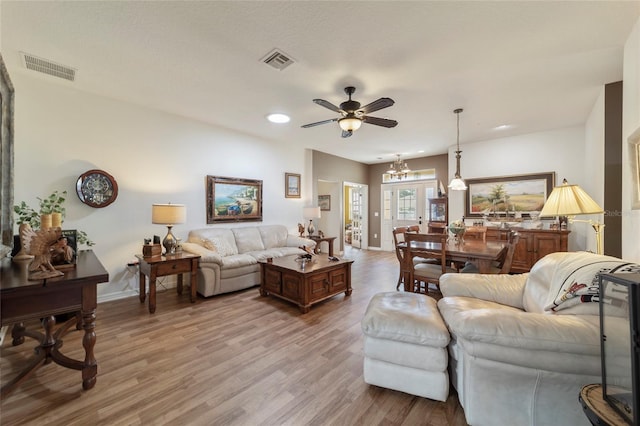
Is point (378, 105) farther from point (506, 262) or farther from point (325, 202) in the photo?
point (325, 202)

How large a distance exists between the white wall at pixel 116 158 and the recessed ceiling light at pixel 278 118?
42.9 inches

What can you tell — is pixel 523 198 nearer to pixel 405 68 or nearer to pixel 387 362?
pixel 405 68

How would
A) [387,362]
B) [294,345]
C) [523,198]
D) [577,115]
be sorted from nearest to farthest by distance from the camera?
[387,362]
[294,345]
[577,115]
[523,198]

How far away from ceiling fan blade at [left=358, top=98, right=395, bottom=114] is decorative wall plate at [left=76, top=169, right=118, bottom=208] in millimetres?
3493

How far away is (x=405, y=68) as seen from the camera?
268 centimetres

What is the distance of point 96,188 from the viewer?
3.39m

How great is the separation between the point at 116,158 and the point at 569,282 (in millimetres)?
5037

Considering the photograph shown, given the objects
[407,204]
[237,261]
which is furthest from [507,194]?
[237,261]

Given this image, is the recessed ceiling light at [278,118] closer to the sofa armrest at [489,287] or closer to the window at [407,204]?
the sofa armrest at [489,287]

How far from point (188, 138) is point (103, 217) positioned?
5.61ft

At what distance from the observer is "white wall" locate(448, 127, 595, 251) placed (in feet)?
15.2

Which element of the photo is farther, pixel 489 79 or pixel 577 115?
pixel 577 115

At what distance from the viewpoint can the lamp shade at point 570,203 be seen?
1952mm

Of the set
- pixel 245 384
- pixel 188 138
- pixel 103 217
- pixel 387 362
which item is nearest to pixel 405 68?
pixel 387 362
